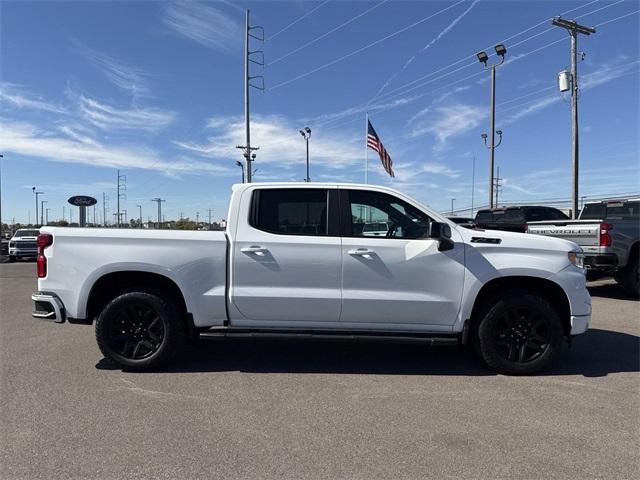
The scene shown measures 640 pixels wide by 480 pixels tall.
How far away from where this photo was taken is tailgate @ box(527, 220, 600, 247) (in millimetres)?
9617

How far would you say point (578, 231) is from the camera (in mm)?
9875

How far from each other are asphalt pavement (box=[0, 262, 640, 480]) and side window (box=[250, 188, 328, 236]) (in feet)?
4.90

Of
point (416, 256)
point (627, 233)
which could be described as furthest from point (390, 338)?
point (627, 233)

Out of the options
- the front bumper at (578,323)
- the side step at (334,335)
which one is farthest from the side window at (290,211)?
the front bumper at (578,323)

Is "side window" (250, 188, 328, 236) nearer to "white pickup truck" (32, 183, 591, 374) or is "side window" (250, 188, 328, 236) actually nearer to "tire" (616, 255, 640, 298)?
"white pickup truck" (32, 183, 591, 374)

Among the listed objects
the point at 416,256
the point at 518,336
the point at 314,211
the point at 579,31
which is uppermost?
the point at 579,31

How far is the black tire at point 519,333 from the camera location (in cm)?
512

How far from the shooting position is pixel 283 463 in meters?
3.34

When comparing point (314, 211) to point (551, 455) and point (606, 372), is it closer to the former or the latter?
point (551, 455)

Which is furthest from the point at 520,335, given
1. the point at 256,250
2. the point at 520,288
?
the point at 256,250

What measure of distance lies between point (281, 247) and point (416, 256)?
54.0 inches

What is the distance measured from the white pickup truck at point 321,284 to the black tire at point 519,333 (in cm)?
1

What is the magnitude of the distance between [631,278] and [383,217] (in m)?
7.37

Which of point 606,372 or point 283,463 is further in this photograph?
point 606,372
